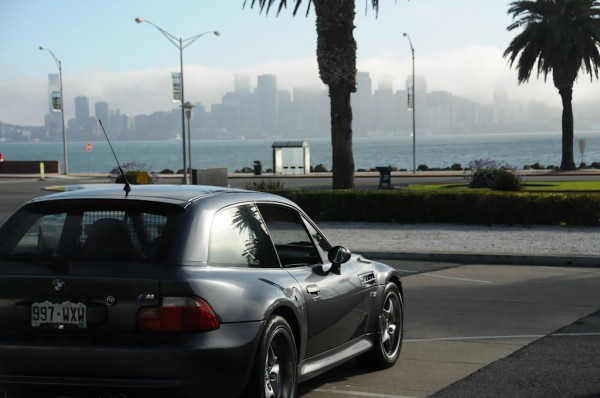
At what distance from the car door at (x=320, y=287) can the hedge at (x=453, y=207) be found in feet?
55.3

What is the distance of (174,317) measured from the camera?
5566 millimetres

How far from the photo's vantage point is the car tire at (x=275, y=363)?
5887mm

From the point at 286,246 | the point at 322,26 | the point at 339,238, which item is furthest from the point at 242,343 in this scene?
the point at 322,26

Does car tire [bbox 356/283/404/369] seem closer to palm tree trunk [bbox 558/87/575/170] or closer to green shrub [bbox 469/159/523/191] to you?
green shrub [bbox 469/159/523/191]

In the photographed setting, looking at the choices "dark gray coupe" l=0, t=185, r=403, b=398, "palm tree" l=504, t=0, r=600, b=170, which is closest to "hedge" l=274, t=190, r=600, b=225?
"dark gray coupe" l=0, t=185, r=403, b=398

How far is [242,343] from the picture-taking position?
18.9 ft

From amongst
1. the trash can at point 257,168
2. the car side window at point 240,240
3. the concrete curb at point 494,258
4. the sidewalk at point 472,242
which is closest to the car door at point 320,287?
the car side window at point 240,240

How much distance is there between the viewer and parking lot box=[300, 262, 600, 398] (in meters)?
7.68

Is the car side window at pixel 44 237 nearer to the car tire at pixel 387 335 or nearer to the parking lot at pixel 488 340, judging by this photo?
the parking lot at pixel 488 340

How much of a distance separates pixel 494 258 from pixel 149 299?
13081 millimetres

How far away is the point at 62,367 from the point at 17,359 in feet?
0.96

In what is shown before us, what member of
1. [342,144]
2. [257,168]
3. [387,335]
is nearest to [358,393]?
[387,335]

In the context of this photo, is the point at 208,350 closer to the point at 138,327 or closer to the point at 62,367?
the point at 138,327

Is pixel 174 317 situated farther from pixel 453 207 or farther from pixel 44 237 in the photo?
pixel 453 207
